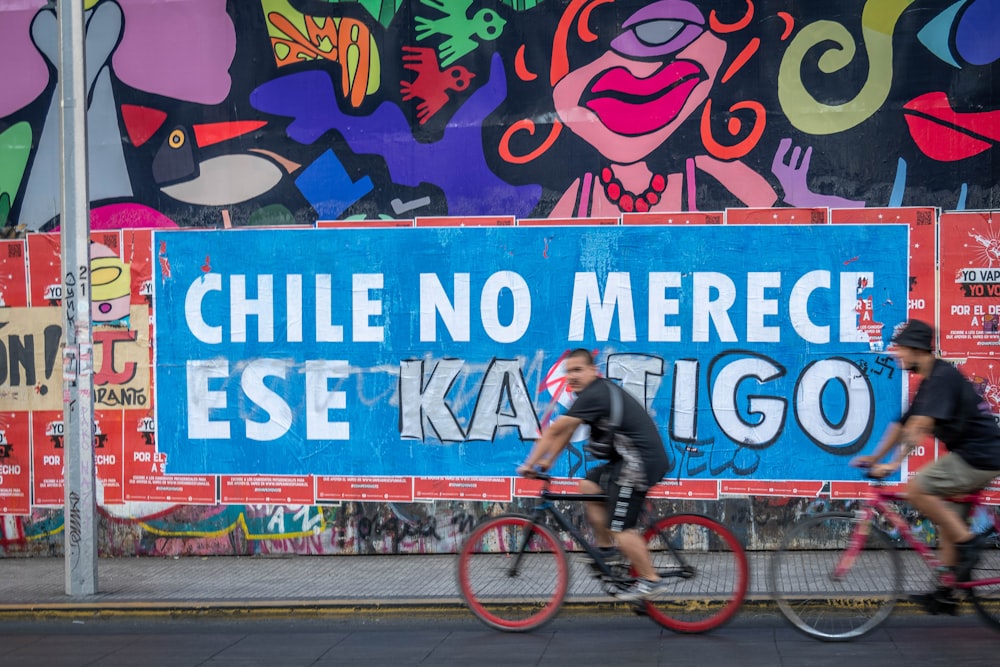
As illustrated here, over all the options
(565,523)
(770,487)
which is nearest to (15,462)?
(565,523)

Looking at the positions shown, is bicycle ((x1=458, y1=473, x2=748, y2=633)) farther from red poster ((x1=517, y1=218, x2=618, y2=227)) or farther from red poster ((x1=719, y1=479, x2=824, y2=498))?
red poster ((x1=517, y1=218, x2=618, y2=227))

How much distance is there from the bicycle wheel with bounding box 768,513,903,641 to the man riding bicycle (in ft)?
0.91

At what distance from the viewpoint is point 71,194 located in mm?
8484

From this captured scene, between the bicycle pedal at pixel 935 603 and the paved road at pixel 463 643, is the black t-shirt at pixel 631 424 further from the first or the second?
the bicycle pedal at pixel 935 603

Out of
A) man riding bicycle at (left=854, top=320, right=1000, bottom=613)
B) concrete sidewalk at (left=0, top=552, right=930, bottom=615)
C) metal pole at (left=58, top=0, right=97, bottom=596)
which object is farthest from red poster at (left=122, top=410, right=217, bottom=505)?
man riding bicycle at (left=854, top=320, right=1000, bottom=613)

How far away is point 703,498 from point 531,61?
4.42 metres

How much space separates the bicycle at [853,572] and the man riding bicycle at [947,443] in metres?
0.09

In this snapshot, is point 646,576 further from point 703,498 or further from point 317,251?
point 317,251

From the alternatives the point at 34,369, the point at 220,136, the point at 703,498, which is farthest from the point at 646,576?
the point at 34,369

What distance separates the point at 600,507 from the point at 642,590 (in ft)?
1.95

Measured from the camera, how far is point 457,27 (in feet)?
32.9

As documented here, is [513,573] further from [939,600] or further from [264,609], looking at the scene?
[939,600]

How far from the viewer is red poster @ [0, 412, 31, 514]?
10539 millimetres

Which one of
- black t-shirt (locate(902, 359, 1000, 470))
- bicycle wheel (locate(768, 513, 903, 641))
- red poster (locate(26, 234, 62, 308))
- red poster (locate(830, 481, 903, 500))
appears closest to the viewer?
black t-shirt (locate(902, 359, 1000, 470))
